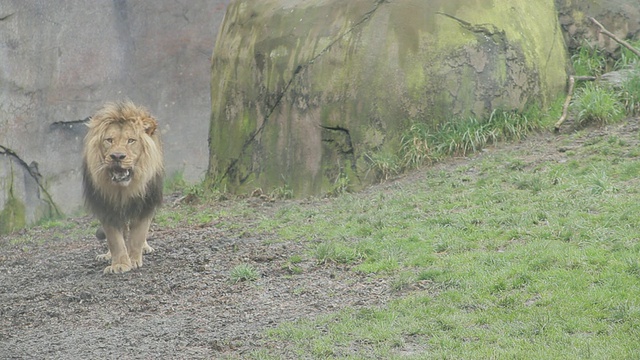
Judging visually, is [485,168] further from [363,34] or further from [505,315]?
[505,315]

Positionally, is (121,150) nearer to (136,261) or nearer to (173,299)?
(136,261)

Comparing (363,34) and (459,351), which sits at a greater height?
(363,34)

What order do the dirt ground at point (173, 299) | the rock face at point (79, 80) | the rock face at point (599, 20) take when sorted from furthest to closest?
the rock face at point (79, 80) → the rock face at point (599, 20) → the dirt ground at point (173, 299)

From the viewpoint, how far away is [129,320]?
7.33 m

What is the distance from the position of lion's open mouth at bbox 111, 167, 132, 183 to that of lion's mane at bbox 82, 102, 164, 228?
0.19ft

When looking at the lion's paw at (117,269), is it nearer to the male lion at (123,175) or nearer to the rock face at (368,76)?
the male lion at (123,175)

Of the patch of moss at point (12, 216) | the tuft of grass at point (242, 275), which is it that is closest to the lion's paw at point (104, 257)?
the tuft of grass at point (242, 275)

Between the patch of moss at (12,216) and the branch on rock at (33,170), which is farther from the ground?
the branch on rock at (33,170)

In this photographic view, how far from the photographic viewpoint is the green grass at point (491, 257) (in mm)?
6035

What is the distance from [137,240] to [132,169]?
74 centimetres

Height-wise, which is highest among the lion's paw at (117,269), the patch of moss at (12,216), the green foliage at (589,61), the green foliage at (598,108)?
the green foliage at (589,61)

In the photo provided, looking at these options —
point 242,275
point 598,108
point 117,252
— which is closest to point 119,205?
point 117,252

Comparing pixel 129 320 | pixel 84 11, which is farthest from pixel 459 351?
pixel 84 11

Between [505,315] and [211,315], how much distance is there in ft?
7.11
